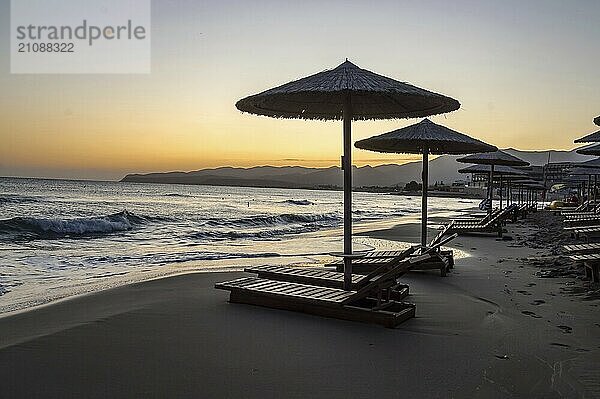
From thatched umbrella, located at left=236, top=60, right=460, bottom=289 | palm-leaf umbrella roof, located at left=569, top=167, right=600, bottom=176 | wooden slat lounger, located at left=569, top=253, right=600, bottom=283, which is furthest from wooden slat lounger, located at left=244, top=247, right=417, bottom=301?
palm-leaf umbrella roof, located at left=569, top=167, right=600, bottom=176

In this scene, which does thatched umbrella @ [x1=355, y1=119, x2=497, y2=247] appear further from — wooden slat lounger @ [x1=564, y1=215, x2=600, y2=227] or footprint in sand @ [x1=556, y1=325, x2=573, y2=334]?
wooden slat lounger @ [x1=564, y1=215, x2=600, y2=227]

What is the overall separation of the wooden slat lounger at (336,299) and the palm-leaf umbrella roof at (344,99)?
6.19 ft

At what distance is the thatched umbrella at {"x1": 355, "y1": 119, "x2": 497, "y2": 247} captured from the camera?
28.8ft

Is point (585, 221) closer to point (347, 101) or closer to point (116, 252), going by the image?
point (347, 101)

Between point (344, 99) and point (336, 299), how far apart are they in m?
2.33

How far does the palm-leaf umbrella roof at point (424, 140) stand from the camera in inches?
345

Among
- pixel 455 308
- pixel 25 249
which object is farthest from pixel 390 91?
pixel 25 249

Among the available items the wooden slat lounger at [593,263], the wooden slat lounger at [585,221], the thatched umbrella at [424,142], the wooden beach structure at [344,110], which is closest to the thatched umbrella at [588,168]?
the wooden slat lounger at [585,221]

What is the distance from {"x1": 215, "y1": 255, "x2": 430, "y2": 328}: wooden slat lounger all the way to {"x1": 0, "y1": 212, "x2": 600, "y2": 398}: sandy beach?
12cm

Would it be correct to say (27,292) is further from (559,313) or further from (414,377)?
(559,313)

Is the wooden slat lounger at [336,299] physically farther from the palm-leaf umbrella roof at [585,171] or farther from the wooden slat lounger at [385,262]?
the palm-leaf umbrella roof at [585,171]

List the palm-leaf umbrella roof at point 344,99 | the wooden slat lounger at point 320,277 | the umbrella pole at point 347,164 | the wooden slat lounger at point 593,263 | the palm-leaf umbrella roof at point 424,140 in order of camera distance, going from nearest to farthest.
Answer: the palm-leaf umbrella roof at point 344,99
the umbrella pole at point 347,164
the wooden slat lounger at point 320,277
the wooden slat lounger at point 593,263
the palm-leaf umbrella roof at point 424,140

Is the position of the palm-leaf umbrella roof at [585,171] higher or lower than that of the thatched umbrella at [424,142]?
lower

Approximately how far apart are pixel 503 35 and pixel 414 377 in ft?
38.6
